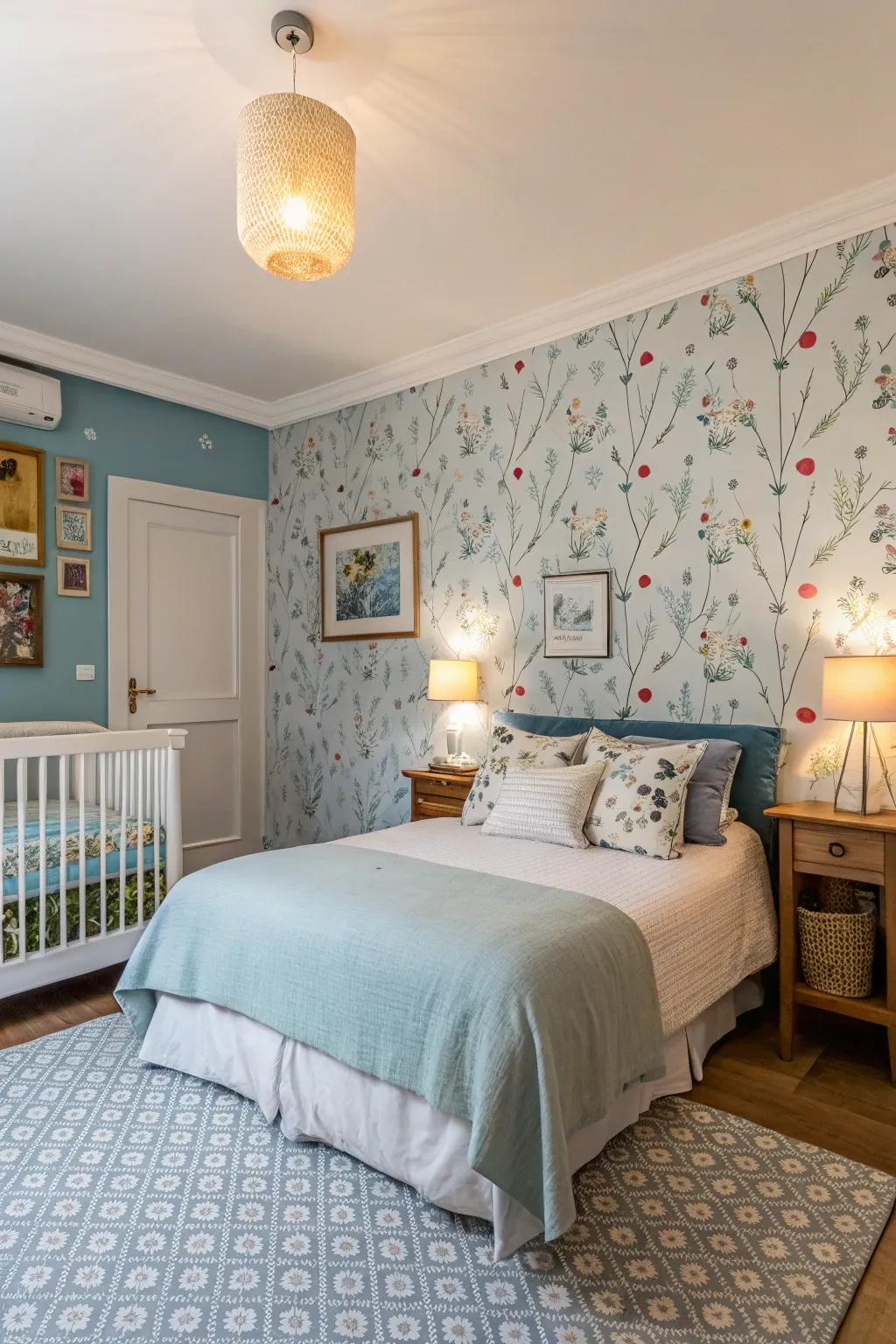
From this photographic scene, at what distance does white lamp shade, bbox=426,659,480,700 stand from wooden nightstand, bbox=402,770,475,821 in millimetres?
339

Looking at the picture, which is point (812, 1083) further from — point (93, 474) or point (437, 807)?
point (93, 474)

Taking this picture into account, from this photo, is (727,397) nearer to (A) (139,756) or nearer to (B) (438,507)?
(B) (438,507)

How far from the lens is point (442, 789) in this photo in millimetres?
3629

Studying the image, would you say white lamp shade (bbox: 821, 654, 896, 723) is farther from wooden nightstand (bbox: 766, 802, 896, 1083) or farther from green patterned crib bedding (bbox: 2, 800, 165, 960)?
green patterned crib bedding (bbox: 2, 800, 165, 960)

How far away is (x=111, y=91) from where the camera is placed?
2162mm

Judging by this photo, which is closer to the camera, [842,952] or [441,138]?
[441,138]

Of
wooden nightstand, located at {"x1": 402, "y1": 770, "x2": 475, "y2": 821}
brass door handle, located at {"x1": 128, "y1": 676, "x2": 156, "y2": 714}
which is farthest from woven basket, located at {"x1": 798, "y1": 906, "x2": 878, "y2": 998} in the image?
brass door handle, located at {"x1": 128, "y1": 676, "x2": 156, "y2": 714}

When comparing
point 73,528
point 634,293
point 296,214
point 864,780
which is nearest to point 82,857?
point 73,528

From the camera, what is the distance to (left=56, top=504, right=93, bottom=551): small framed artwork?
12.9 ft

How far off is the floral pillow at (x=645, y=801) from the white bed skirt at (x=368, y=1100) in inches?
20.9

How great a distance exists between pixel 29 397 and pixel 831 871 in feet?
12.4

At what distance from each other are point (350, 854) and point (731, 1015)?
136 cm

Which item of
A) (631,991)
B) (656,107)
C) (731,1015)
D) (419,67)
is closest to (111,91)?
(419,67)

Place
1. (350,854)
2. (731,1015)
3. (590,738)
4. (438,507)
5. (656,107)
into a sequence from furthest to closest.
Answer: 1. (438,507)
2. (590,738)
3. (731,1015)
4. (350,854)
5. (656,107)
